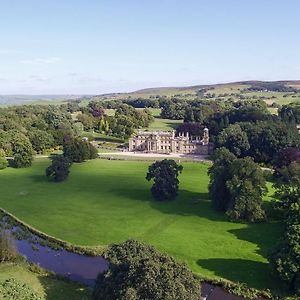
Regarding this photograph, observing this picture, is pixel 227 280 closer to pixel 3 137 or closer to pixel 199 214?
pixel 199 214

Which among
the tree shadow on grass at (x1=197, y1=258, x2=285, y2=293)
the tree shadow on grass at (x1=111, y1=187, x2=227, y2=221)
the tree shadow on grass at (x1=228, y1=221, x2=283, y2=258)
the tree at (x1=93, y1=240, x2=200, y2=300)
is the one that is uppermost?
the tree at (x1=93, y1=240, x2=200, y2=300)

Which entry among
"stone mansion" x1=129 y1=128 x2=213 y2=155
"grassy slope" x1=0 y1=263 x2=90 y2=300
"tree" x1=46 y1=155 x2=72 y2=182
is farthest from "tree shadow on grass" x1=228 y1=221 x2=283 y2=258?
"stone mansion" x1=129 y1=128 x2=213 y2=155

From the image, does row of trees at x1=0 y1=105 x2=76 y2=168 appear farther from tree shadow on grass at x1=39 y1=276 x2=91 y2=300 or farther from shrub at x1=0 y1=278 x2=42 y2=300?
shrub at x1=0 y1=278 x2=42 y2=300

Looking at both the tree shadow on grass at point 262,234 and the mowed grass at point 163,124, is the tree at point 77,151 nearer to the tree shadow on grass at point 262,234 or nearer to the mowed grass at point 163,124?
the tree shadow on grass at point 262,234

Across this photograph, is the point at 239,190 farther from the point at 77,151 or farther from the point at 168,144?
the point at 168,144

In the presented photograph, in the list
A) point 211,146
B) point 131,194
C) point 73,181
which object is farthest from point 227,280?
point 211,146

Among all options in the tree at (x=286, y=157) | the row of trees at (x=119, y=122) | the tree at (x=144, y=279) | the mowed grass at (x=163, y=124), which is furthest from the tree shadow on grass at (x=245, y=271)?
the mowed grass at (x=163, y=124)
